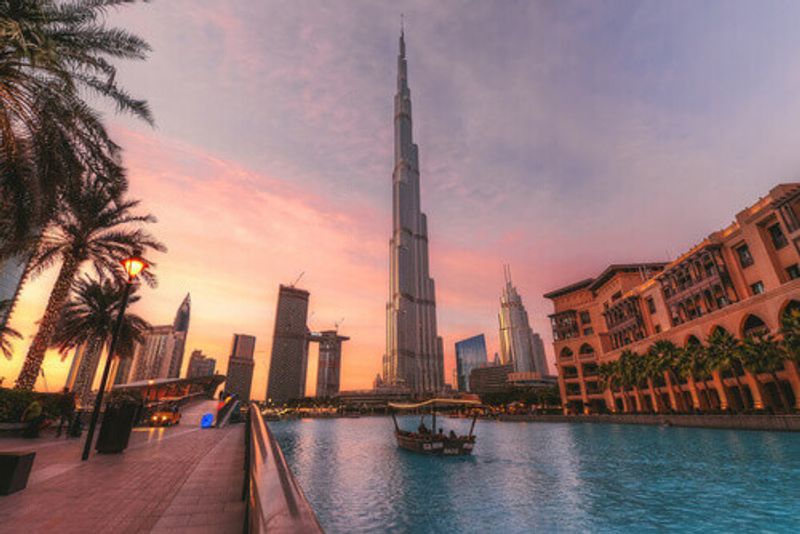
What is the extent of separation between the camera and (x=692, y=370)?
4969 cm

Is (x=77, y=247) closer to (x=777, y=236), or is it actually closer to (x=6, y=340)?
(x=6, y=340)

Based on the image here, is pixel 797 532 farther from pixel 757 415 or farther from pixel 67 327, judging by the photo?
pixel 67 327

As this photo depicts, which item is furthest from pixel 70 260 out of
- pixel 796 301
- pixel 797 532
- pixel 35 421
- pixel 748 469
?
pixel 796 301

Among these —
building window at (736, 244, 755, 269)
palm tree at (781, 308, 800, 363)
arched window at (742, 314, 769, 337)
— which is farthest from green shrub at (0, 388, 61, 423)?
building window at (736, 244, 755, 269)

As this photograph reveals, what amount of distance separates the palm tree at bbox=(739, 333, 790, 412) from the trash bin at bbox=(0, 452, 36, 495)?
188 ft

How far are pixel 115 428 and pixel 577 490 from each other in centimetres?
2118

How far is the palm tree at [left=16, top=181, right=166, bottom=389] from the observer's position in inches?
844

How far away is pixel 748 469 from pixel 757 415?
2704cm

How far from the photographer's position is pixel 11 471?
22.1 feet

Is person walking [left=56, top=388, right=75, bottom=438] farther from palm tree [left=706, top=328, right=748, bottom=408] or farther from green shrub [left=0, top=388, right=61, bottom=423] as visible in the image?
palm tree [left=706, top=328, right=748, bottom=408]

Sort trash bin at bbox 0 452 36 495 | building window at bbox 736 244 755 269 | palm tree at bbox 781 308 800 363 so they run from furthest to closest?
building window at bbox 736 244 755 269
palm tree at bbox 781 308 800 363
trash bin at bbox 0 452 36 495

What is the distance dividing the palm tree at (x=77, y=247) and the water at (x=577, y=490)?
58.0 ft

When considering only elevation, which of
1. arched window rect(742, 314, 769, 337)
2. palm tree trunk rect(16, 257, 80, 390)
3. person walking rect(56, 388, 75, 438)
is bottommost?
person walking rect(56, 388, 75, 438)

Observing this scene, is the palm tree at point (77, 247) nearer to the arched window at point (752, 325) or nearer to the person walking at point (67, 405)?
the person walking at point (67, 405)
